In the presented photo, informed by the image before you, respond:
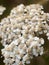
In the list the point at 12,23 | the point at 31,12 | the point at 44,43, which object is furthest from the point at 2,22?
the point at 44,43

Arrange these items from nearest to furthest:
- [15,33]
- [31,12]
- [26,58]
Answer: [26,58]
[15,33]
[31,12]

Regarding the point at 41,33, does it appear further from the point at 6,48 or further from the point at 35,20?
the point at 6,48

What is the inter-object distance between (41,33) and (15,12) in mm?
253

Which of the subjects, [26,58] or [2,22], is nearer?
[26,58]

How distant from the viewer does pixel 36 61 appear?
1312mm

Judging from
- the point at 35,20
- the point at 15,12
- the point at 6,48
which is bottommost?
the point at 6,48

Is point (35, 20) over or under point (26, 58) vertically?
over

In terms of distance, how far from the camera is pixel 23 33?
1.39 m

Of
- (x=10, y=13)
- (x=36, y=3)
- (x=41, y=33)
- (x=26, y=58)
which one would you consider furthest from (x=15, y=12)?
(x=26, y=58)

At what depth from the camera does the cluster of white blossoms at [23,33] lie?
4.33 ft

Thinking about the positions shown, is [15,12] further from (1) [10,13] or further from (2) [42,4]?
(2) [42,4]

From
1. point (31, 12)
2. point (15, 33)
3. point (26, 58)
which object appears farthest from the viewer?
point (31, 12)

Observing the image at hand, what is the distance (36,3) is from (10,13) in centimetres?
18

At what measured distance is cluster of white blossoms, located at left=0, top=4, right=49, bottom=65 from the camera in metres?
1.32
